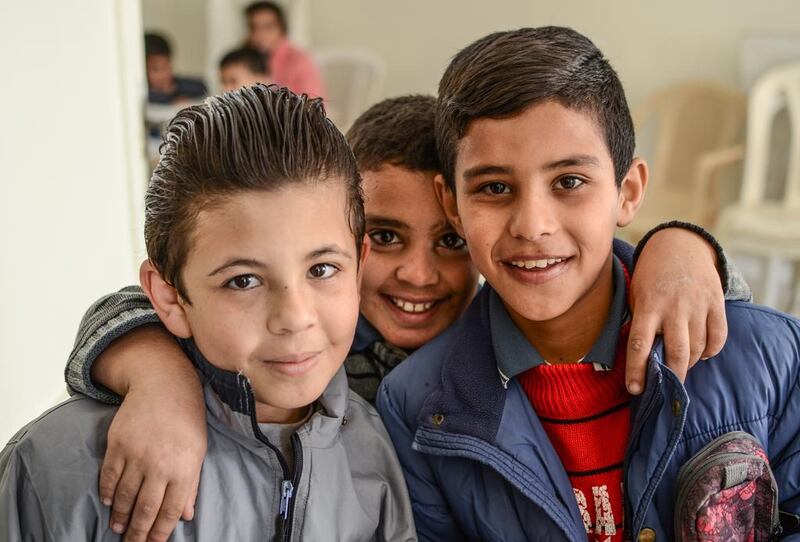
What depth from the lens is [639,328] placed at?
1220 millimetres

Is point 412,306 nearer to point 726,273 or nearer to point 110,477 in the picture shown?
point 726,273

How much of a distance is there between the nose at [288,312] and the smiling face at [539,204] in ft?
1.11

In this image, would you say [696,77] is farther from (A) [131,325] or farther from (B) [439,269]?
(A) [131,325]

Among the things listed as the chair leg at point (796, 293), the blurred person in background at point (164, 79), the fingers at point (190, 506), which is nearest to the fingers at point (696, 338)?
the fingers at point (190, 506)

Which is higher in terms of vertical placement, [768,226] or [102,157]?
[102,157]

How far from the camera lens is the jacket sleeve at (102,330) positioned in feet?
3.88

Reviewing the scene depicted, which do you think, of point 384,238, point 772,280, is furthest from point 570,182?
point 772,280

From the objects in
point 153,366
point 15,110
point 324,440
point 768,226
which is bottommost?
point 768,226

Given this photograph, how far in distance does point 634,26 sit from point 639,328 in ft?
13.8

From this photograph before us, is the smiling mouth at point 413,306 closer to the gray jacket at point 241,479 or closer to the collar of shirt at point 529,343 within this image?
the collar of shirt at point 529,343

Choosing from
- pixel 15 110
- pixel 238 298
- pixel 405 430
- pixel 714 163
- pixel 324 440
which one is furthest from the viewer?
pixel 714 163

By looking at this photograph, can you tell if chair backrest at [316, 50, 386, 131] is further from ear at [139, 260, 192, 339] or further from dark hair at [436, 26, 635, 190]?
ear at [139, 260, 192, 339]

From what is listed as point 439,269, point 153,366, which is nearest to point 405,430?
point 439,269

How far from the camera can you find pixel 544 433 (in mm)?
1327
